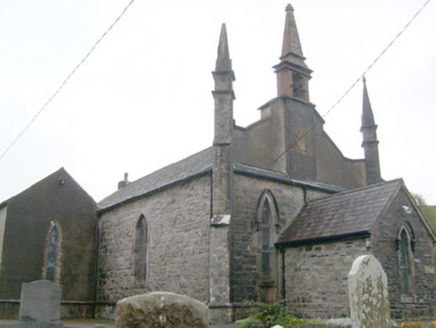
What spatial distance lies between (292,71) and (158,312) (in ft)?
53.9

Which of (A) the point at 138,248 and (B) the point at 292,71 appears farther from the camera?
(A) the point at 138,248

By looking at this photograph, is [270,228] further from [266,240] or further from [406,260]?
[406,260]

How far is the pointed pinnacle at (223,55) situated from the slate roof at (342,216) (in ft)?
22.2

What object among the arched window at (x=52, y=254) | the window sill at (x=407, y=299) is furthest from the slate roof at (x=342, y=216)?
the arched window at (x=52, y=254)

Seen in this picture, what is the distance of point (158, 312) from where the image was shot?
917 cm

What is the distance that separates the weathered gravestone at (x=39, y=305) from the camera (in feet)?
51.9

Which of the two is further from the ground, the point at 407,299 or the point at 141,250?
the point at 141,250

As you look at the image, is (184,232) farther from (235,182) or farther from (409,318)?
(409,318)

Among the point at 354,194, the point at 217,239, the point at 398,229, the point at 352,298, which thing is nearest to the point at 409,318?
the point at 398,229

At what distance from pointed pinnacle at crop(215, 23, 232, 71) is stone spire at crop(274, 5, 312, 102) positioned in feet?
12.7

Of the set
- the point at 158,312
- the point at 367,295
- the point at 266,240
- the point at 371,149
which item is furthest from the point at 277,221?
the point at 158,312

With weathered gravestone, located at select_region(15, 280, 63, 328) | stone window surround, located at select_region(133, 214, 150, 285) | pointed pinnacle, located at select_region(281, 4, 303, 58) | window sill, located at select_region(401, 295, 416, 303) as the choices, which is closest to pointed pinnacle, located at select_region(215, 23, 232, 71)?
pointed pinnacle, located at select_region(281, 4, 303, 58)

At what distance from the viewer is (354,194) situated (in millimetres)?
18734

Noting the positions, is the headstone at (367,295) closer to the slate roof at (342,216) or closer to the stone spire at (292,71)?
the slate roof at (342,216)
